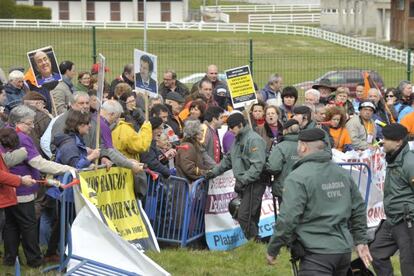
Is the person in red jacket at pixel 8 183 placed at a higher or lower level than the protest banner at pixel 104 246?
higher

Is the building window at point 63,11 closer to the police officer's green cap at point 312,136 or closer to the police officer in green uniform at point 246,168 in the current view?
the police officer in green uniform at point 246,168

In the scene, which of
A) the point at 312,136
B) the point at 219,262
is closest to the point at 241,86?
the point at 219,262

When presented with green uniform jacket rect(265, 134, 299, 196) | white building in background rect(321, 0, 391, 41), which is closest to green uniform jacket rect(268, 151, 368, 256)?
green uniform jacket rect(265, 134, 299, 196)

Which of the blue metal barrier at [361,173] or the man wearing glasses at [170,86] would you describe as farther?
the man wearing glasses at [170,86]

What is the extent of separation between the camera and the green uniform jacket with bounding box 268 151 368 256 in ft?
29.8

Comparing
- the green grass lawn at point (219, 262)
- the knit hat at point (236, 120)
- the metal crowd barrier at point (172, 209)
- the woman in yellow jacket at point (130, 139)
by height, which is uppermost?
the knit hat at point (236, 120)

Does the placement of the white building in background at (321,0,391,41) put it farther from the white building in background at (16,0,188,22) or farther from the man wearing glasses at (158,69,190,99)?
the man wearing glasses at (158,69,190,99)

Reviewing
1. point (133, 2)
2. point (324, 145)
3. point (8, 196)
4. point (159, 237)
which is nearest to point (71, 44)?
point (159, 237)

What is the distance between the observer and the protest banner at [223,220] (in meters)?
13.6

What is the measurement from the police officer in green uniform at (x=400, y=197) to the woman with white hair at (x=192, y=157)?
323 cm

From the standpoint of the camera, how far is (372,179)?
14.3m

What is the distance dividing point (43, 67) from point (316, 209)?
793 centimetres

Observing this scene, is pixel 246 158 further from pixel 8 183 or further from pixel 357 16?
pixel 357 16

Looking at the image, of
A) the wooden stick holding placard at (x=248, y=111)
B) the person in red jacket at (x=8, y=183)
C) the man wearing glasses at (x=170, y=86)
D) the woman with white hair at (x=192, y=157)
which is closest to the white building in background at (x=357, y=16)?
the man wearing glasses at (x=170, y=86)
